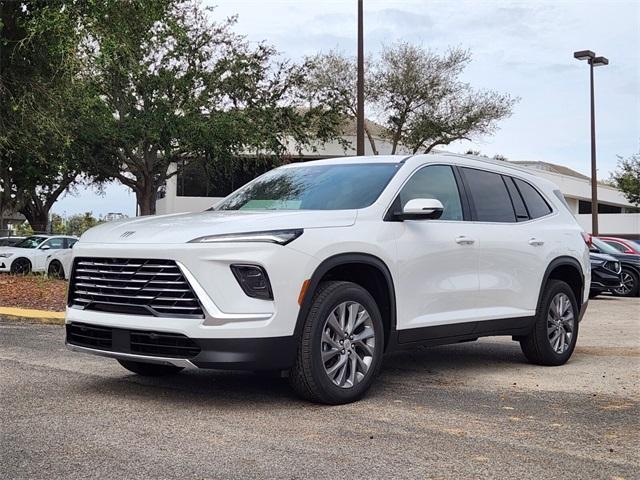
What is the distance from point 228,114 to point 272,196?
66.0ft

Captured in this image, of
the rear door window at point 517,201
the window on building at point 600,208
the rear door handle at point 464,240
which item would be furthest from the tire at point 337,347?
the window on building at point 600,208

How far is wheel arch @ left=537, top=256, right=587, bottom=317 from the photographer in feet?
24.5

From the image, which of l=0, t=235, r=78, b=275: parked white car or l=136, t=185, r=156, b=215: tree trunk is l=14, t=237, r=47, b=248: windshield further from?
l=136, t=185, r=156, b=215: tree trunk

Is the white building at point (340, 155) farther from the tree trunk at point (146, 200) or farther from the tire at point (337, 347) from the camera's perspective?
the tire at point (337, 347)

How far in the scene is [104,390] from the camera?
5.79 m

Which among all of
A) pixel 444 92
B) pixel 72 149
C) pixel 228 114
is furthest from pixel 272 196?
pixel 444 92

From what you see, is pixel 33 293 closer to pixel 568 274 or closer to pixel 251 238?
pixel 568 274

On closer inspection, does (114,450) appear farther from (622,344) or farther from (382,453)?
(622,344)

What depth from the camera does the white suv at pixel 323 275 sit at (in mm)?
4992

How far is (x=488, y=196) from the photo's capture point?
7.16 metres

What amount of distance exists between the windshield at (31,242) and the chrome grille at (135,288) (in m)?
18.1

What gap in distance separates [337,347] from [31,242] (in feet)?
63.6

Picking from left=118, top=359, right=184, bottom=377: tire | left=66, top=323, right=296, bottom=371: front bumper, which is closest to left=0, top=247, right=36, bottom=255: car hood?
left=118, top=359, right=184, bottom=377: tire

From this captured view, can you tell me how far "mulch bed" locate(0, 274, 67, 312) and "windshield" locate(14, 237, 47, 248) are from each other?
231 inches
